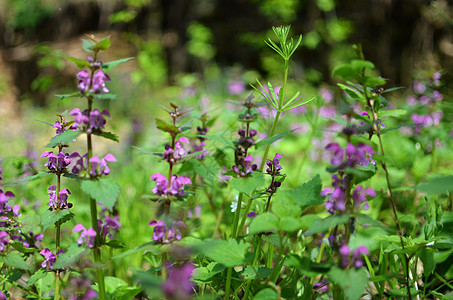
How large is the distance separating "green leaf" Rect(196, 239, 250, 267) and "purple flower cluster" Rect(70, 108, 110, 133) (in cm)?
46

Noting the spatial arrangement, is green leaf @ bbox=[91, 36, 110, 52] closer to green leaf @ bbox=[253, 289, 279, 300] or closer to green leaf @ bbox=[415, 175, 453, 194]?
green leaf @ bbox=[253, 289, 279, 300]

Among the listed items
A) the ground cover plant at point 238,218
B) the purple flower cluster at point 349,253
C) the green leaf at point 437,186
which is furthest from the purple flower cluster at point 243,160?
the green leaf at point 437,186

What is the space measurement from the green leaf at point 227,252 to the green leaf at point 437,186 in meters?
0.49

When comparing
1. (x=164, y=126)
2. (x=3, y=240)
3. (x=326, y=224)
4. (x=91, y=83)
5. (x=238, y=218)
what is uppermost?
(x=91, y=83)

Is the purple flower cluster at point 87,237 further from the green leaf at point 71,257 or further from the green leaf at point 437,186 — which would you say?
the green leaf at point 437,186

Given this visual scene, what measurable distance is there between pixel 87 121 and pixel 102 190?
209 millimetres

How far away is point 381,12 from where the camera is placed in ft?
22.3

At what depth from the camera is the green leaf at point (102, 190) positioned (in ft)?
3.11

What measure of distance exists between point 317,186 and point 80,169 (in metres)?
0.71

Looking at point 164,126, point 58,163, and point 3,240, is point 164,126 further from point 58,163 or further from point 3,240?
point 3,240

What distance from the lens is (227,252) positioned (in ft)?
3.36

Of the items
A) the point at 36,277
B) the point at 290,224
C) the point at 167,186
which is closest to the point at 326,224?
the point at 290,224

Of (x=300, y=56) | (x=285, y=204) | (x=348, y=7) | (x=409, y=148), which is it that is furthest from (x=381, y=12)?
(x=285, y=204)

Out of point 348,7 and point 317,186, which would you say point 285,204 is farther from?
point 348,7
